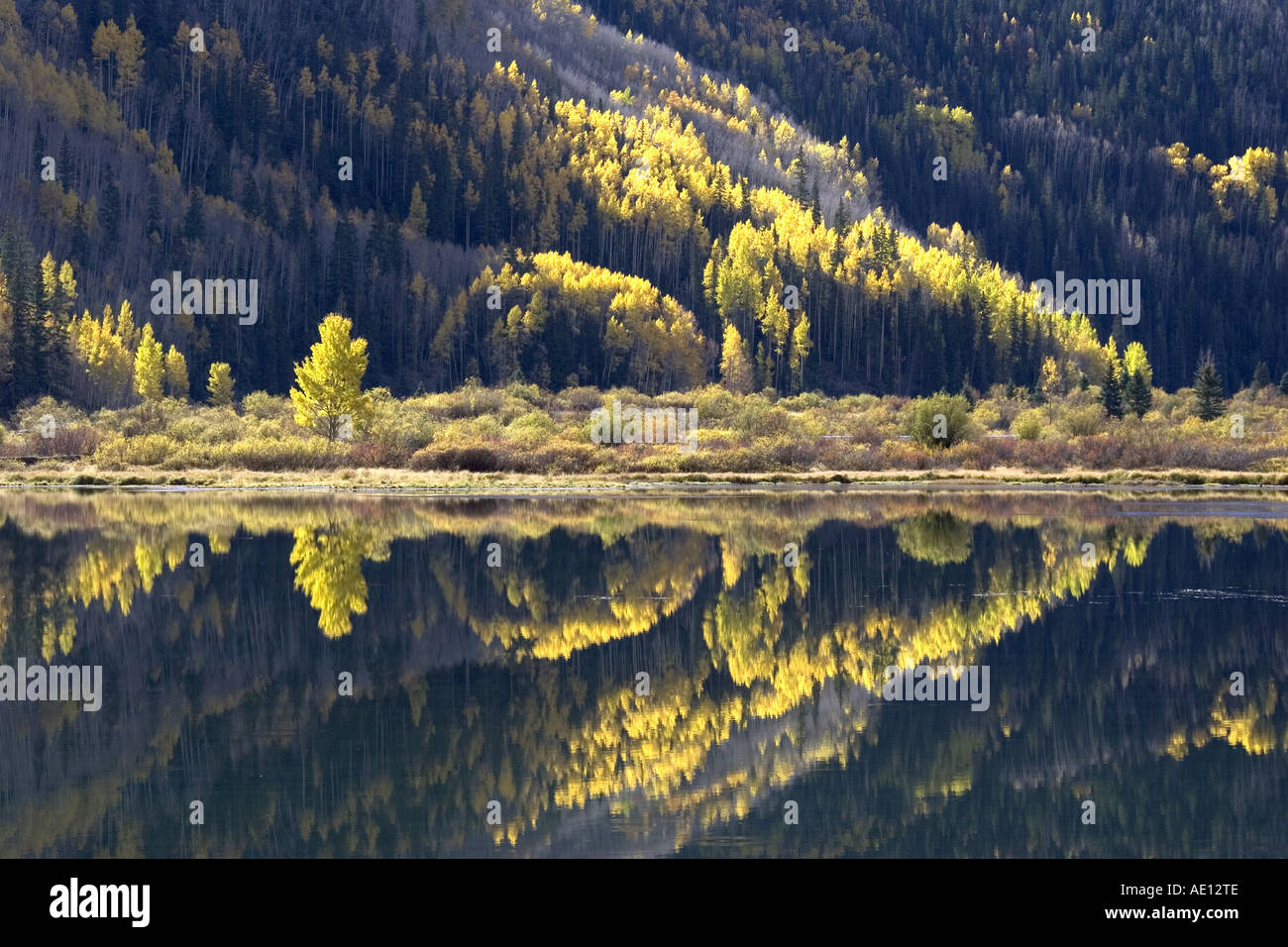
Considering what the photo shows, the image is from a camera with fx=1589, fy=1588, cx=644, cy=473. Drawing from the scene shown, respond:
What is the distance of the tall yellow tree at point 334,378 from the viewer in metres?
70.1

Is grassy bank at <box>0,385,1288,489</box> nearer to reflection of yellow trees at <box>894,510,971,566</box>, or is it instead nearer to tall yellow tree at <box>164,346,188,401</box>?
tall yellow tree at <box>164,346,188,401</box>

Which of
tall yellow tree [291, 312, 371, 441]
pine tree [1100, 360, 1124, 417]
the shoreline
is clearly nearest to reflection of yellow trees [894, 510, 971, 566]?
the shoreline

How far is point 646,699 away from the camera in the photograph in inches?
739

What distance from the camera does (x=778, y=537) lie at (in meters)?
36.9

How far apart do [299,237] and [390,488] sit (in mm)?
81027

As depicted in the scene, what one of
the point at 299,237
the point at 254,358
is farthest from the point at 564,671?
the point at 299,237

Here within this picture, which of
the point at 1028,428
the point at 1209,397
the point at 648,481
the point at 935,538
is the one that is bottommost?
the point at 935,538

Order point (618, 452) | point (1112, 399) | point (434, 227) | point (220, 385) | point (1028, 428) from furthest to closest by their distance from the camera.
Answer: point (434, 227) < point (220, 385) < point (1112, 399) < point (1028, 428) < point (618, 452)

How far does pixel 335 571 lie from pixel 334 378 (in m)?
41.1

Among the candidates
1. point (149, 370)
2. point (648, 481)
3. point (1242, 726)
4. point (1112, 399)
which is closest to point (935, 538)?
point (1242, 726)

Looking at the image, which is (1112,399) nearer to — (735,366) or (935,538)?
(735,366)

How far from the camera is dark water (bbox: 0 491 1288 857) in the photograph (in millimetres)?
13633
